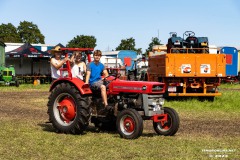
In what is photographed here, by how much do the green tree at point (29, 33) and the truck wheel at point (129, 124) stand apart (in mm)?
76914

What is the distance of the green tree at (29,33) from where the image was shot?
83.7 metres

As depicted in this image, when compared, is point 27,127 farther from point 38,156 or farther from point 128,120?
point 38,156

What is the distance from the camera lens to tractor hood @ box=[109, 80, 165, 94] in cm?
834

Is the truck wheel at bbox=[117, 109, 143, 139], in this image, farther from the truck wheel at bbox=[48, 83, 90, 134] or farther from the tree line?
the tree line

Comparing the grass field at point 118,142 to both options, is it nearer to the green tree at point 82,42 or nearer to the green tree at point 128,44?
the green tree at point 128,44

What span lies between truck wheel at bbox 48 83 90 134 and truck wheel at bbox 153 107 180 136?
1416 mm

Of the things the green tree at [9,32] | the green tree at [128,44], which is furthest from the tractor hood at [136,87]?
the green tree at [9,32]

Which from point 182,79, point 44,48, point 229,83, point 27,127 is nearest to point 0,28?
point 44,48

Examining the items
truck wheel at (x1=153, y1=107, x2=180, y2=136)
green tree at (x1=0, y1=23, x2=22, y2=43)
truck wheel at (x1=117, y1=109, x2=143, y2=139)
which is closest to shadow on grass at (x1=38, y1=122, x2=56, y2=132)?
truck wheel at (x1=117, y1=109, x2=143, y2=139)

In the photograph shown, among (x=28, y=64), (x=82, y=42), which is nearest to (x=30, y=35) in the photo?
(x=82, y=42)

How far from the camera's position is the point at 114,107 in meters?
8.68

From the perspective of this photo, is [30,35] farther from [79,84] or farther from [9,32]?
[79,84]

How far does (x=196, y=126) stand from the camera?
1022cm

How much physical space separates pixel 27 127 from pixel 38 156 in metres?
3.21
